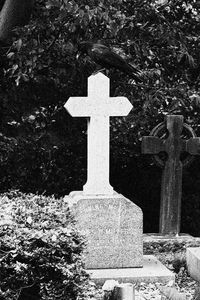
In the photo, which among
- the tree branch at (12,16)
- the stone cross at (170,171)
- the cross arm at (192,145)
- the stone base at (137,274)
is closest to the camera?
the stone base at (137,274)

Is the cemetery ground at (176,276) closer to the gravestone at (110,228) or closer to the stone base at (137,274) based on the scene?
the stone base at (137,274)

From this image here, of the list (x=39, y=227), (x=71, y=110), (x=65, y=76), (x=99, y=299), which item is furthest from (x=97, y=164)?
(x=65, y=76)

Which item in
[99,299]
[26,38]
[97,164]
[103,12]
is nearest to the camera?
[99,299]

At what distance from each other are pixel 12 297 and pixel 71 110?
324 cm

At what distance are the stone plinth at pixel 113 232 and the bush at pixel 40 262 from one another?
7.12ft

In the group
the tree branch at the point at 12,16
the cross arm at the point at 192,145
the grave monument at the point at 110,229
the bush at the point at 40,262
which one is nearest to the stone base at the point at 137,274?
the grave monument at the point at 110,229

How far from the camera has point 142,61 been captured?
1165 centimetres

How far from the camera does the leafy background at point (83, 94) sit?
10750 millimetres

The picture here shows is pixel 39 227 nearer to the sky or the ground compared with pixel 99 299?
nearer to the sky

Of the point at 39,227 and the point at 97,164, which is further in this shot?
the point at 97,164

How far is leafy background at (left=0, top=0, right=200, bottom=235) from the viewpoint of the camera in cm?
1075

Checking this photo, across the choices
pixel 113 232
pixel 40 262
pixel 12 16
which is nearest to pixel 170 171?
pixel 113 232

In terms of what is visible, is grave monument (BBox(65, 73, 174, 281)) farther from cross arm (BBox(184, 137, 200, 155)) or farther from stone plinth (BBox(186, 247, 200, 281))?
cross arm (BBox(184, 137, 200, 155))

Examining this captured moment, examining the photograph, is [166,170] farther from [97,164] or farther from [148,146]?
[97,164]
